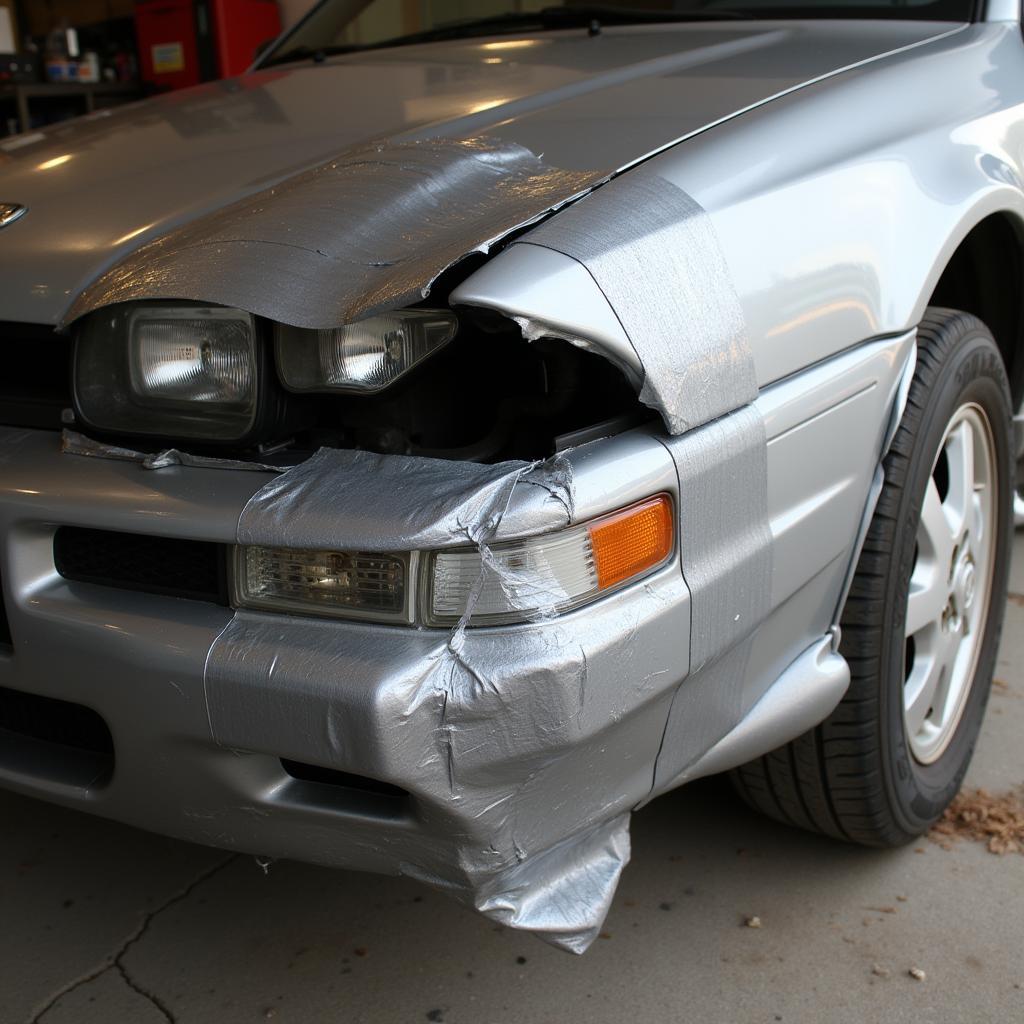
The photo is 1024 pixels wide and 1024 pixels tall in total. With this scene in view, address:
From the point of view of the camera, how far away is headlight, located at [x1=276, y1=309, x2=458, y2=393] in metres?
1.22

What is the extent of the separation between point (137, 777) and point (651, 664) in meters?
0.59

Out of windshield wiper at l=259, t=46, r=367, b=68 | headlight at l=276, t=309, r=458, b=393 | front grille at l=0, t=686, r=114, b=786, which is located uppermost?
windshield wiper at l=259, t=46, r=367, b=68

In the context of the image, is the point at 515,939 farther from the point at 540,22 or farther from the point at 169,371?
the point at 540,22

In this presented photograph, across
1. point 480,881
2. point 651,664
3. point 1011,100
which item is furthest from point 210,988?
point 1011,100

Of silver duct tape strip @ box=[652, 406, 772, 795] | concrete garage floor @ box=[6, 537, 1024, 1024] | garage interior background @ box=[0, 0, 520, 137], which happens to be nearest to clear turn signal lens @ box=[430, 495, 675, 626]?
silver duct tape strip @ box=[652, 406, 772, 795]

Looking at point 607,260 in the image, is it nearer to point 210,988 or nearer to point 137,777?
point 137,777

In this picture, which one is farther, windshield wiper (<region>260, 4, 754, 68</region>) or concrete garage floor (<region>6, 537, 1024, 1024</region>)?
windshield wiper (<region>260, 4, 754, 68</region>)

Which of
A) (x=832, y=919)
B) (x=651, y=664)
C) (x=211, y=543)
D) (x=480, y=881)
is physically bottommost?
(x=832, y=919)

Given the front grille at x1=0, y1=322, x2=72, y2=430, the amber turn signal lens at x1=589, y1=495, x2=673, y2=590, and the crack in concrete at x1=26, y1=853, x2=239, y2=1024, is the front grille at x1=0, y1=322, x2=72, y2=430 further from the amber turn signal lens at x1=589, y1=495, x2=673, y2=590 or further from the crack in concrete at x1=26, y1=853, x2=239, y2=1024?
the crack in concrete at x1=26, y1=853, x2=239, y2=1024

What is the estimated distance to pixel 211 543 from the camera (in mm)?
1214

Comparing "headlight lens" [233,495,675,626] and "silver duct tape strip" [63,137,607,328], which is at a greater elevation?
"silver duct tape strip" [63,137,607,328]

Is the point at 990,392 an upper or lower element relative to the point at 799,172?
lower

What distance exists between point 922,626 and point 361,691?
44.6 inches

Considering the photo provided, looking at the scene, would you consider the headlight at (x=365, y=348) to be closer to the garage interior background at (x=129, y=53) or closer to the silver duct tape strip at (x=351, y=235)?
the silver duct tape strip at (x=351, y=235)
